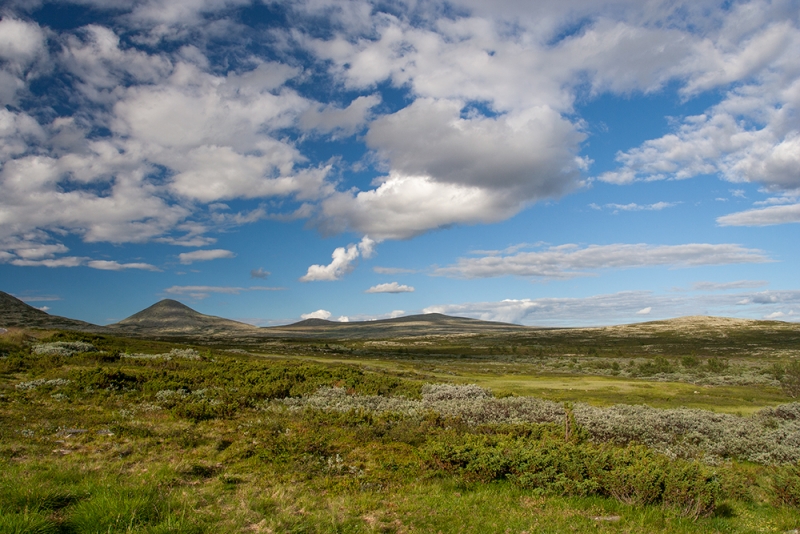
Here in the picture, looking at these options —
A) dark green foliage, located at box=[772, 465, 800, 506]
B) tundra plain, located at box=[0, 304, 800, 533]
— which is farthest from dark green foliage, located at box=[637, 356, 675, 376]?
dark green foliage, located at box=[772, 465, 800, 506]

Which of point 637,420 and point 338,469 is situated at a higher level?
point 338,469

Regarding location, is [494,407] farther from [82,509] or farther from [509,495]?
[82,509]

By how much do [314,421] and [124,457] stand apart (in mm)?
7926

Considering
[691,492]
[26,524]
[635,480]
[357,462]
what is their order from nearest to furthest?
[26,524]
[691,492]
[635,480]
[357,462]

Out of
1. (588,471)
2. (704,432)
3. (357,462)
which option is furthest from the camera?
(704,432)

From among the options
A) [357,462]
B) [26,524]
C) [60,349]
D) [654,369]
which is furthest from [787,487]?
[654,369]

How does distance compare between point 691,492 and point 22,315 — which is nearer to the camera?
point 691,492

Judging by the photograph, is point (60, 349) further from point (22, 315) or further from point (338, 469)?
point (22, 315)

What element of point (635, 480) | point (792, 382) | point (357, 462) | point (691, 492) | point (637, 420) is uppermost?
point (635, 480)

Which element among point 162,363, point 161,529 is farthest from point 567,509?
point 162,363

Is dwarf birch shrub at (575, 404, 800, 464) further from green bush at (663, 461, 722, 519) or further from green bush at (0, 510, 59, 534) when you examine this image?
green bush at (0, 510, 59, 534)

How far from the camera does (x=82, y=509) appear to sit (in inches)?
291

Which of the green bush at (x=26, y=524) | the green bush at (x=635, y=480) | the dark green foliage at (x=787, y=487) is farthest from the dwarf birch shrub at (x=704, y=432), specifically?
the green bush at (x=26, y=524)

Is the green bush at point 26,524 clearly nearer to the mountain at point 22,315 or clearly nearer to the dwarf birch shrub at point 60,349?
the dwarf birch shrub at point 60,349
